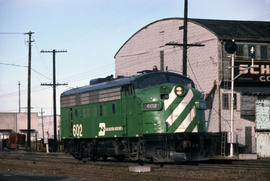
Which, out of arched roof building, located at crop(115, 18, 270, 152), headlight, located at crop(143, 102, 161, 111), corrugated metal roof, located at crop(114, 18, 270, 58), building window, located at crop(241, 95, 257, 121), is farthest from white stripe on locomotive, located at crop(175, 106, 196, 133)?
building window, located at crop(241, 95, 257, 121)

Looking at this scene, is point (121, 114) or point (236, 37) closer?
point (121, 114)

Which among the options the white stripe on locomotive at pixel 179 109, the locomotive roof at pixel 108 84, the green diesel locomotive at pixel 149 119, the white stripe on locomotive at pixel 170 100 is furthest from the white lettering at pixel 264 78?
the white stripe on locomotive at pixel 170 100

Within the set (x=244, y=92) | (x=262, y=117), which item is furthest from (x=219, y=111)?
(x=262, y=117)

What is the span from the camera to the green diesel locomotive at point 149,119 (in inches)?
781

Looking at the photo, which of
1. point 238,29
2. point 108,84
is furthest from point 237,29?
point 108,84

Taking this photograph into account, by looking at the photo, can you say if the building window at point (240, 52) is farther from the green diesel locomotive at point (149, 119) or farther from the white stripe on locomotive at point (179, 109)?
the white stripe on locomotive at point (179, 109)

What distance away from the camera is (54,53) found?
184 feet

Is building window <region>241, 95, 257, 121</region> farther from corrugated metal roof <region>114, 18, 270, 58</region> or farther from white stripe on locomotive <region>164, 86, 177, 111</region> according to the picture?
white stripe on locomotive <region>164, 86, 177, 111</region>

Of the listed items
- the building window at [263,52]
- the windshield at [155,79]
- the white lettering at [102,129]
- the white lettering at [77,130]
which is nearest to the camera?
the windshield at [155,79]

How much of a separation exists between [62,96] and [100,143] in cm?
534

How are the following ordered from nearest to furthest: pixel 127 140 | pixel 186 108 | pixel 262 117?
1. pixel 186 108
2. pixel 127 140
3. pixel 262 117

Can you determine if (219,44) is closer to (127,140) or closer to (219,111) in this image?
(219,111)

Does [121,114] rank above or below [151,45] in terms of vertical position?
below

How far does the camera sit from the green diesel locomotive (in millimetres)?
19828
